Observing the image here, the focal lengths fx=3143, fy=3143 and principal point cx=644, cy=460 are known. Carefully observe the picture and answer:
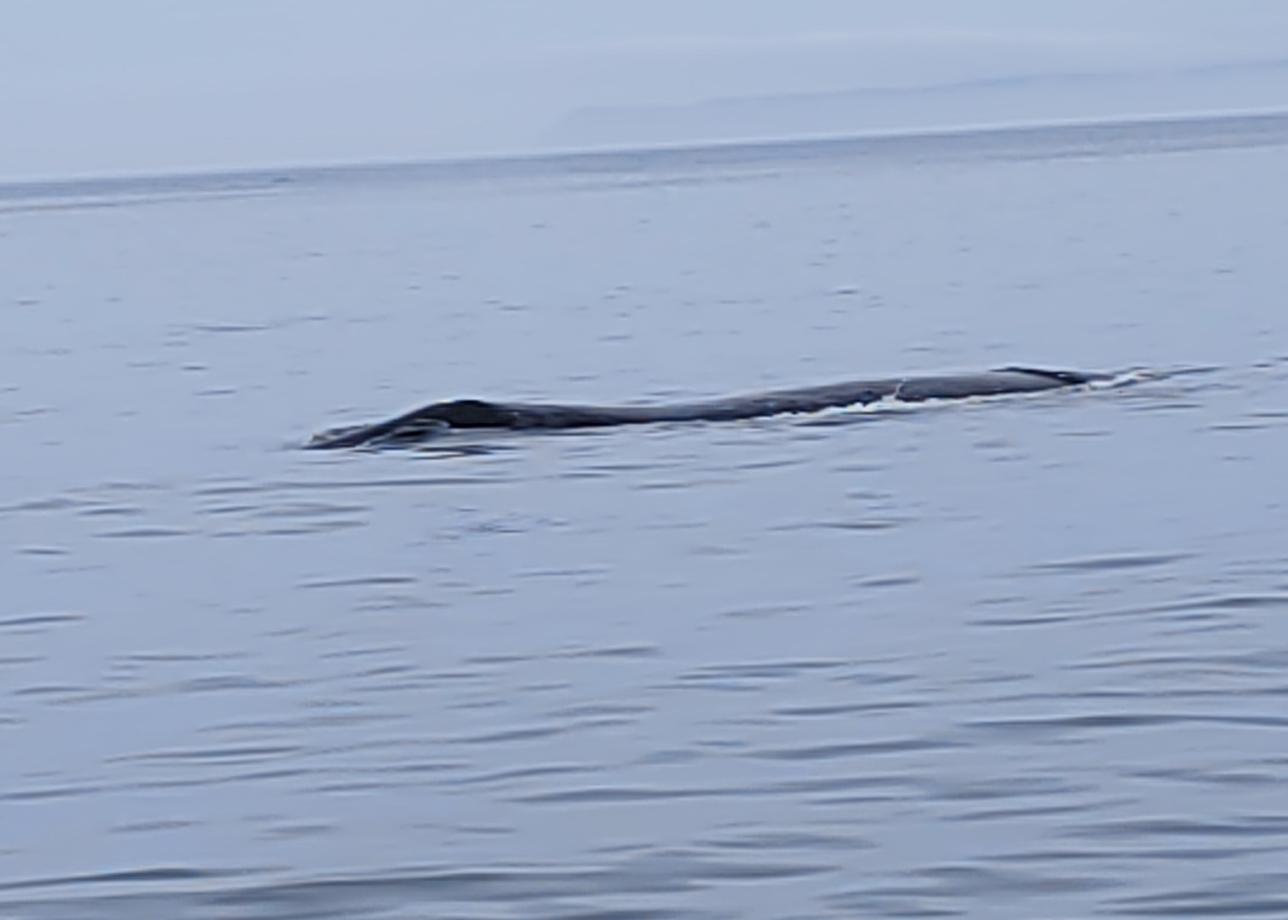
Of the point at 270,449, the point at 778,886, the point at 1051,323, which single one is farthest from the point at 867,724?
the point at 1051,323

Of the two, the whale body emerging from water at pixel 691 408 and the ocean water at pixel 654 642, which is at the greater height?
the whale body emerging from water at pixel 691 408

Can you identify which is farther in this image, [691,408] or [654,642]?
[691,408]

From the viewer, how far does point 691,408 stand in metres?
22.1

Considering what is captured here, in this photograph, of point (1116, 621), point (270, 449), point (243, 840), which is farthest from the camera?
point (270, 449)

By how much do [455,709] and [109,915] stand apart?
2.65 meters

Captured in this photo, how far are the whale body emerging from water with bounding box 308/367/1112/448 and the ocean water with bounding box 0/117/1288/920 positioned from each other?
0.40 meters

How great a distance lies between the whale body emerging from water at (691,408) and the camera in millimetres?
21156

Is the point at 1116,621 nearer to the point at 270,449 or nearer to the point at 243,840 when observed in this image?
the point at 243,840

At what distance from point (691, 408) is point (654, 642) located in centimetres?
979

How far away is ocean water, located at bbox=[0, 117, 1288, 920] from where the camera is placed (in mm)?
8977

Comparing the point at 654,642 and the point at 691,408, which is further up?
the point at 691,408

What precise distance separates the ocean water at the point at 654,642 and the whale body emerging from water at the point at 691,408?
40 centimetres

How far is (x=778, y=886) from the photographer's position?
341 inches

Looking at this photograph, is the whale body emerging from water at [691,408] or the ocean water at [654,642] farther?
the whale body emerging from water at [691,408]
